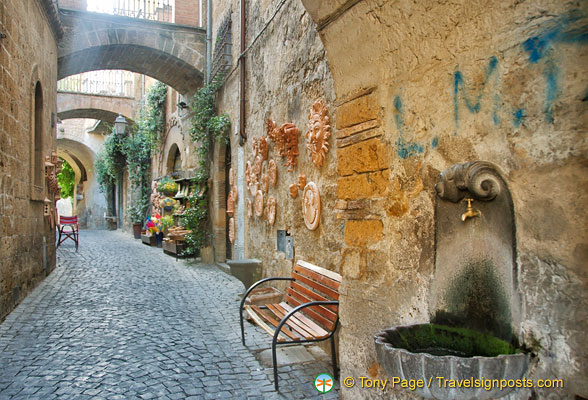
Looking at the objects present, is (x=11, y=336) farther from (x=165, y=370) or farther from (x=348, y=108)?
(x=348, y=108)

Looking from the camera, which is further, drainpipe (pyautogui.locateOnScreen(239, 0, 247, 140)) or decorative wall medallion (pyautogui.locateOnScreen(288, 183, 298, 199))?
drainpipe (pyautogui.locateOnScreen(239, 0, 247, 140))

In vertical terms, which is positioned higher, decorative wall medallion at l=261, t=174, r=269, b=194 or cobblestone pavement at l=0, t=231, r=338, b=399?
decorative wall medallion at l=261, t=174, r=269, b=194

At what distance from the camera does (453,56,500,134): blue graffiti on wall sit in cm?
158

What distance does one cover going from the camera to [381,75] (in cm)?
213

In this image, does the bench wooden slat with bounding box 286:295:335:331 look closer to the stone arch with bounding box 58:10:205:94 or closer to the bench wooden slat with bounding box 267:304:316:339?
the bench wooden slat with bounding box 267:304:316:339

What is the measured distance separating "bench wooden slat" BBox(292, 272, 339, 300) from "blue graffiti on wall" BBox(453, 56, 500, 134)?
1858mm

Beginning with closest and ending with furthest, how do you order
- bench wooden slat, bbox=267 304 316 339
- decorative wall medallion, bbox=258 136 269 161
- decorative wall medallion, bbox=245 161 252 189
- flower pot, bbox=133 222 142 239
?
1. bench wooden slat, bbox=267 304 316 339
2. decorative wall medallion, bbox=258 136 269 161
3. decorative wall medallion, bbox=245 161 252 189
4. flower pot, bbox=133 222 142 239

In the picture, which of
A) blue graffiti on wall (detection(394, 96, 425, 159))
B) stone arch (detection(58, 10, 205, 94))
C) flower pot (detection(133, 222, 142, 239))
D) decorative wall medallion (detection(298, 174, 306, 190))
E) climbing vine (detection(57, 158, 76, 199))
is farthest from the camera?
climbing vine (detection(57, 158, 76, 199))

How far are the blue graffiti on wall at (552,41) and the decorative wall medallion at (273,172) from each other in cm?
401

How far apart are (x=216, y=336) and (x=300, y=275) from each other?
0.99 m

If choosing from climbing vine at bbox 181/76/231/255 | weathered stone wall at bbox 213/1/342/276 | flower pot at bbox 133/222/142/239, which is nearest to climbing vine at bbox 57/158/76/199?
flower pot at bbox 133/222/142/239

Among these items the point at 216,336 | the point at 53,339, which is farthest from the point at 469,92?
the point at 53,339

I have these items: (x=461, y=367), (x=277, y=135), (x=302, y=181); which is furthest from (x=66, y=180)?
(x=461, y=367)

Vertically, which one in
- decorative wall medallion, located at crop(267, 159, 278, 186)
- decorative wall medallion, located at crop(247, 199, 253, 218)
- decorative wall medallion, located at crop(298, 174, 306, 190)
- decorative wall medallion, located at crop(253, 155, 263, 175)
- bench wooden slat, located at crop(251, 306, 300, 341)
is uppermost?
decorative wall medallion, located at crop(253, 155, 263, 175)
